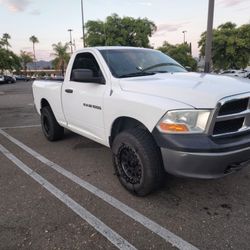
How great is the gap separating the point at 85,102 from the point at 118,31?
45.9 m

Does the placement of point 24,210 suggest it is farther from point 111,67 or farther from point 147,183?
point 111,67

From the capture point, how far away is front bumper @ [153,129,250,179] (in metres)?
2.81

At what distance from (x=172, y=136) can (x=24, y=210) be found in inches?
72.9

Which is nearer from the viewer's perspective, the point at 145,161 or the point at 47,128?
the point at 145,161

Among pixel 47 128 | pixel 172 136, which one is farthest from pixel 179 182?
pixel 47 128

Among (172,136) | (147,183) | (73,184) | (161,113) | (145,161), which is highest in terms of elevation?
(161,113)

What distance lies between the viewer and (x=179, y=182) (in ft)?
13.0

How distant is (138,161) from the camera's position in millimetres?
3385

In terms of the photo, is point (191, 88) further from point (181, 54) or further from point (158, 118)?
point (181, 54)

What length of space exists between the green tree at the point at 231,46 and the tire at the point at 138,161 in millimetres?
33004

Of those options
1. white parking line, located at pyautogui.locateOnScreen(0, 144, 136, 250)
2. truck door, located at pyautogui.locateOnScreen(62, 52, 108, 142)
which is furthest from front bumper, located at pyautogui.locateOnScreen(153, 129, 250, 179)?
truck door, located at pyautogui.locateOnScreen(62, 52, 108, 142)

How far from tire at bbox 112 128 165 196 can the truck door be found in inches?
23.4

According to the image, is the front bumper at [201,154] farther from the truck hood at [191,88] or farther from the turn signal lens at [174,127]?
the truck hood at [191,88]

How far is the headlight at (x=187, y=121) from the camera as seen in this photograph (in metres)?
2.88
